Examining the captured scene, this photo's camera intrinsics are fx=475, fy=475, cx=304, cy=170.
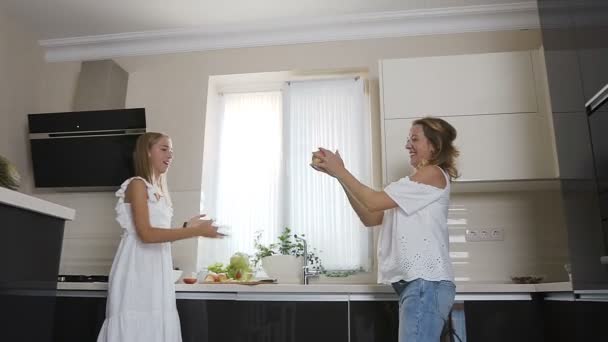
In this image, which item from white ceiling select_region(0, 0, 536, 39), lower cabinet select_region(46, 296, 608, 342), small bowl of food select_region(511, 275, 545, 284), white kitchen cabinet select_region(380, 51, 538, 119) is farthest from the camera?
white ceiling select_region(0, 0, 536, 39)

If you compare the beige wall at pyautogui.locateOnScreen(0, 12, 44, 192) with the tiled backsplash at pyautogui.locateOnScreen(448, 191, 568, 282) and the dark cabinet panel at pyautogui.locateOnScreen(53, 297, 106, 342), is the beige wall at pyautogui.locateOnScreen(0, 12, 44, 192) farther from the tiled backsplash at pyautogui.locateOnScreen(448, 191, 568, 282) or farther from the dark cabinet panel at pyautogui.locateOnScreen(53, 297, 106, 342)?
the tiled backsplash at pyautogui.locateOnScreen(448, 191, 568, 282)

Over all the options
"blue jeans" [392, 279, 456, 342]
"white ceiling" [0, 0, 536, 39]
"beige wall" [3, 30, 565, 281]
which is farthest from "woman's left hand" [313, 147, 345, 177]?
"white ceiling" [0, 0, 536, 39]

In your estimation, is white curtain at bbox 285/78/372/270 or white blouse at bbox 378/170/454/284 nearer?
white blouse at bbox 378/170/454/284

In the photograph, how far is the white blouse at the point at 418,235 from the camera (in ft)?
Result: 4.97

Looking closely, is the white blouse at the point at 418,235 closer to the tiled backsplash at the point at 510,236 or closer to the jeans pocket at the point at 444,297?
the jeans pocket at the point at 444,297

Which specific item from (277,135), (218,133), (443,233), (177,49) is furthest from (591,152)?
(177,49)

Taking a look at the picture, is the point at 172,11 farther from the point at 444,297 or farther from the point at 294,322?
the point at 444,297

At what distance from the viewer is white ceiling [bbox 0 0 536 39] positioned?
2.81m

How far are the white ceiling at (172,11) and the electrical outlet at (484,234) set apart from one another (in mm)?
1315

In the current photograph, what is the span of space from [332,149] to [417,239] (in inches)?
57.7

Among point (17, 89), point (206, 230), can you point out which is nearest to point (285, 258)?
point (206, 230)

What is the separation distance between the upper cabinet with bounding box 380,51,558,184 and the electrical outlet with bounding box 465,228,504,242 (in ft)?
1.33

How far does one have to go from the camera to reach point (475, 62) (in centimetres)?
241

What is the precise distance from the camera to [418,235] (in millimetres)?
1550
